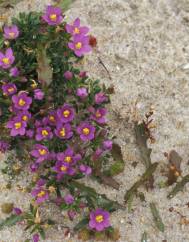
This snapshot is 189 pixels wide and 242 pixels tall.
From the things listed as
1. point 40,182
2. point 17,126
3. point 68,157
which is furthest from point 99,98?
point 40,182

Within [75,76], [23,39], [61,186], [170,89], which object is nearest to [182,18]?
[170,89]

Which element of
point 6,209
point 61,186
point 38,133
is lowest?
point 6,209

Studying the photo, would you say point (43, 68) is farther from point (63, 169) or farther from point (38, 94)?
point (63, 169)

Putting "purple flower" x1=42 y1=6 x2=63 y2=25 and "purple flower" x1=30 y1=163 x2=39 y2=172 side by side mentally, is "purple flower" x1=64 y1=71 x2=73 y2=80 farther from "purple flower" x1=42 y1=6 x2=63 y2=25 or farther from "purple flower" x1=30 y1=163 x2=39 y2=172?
"purple flower" x1=30 y1=163 x2=39 y2=172

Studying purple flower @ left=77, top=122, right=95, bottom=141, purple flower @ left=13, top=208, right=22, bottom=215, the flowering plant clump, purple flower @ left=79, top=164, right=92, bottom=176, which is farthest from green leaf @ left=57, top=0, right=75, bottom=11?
purple flower @ left=13, top=208, right=22, bottom=215

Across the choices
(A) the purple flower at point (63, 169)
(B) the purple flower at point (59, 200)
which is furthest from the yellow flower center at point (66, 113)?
(B) the purple flower at point (59, 200)

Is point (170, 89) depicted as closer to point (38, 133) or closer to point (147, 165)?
point (147, 165)

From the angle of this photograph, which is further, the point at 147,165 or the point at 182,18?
the point at 182,18

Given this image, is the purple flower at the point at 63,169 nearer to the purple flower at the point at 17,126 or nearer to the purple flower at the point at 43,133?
the purple flower at the point at 43,133
